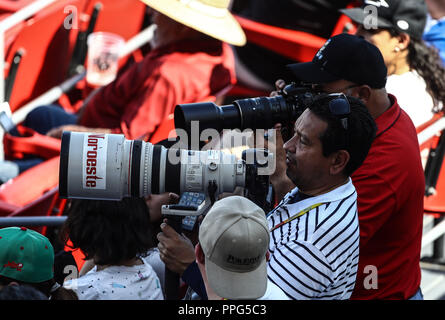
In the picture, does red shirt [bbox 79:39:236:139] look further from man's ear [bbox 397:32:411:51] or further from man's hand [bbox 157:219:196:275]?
man's hand [bbox 157:219:196:275]

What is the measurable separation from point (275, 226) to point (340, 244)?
0.21 meters

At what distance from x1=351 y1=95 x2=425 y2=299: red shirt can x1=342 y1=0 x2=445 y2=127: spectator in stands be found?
0.76m

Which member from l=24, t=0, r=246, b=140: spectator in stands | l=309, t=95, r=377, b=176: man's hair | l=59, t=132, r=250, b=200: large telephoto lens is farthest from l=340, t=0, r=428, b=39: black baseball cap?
l=59, t=132, r=250, b=200: large telephoto lens

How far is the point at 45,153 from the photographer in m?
4.05

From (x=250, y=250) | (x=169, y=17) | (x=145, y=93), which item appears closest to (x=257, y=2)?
(x=169, y=17)

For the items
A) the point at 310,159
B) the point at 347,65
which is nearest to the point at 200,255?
the point at 310,159

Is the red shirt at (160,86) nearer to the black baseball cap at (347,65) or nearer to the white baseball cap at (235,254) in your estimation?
the black baseball cap at (347,65)

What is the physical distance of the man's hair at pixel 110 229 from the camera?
2363mm

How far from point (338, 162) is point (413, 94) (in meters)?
1.50

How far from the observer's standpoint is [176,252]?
214 cm

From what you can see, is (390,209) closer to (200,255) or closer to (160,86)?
(200,255)

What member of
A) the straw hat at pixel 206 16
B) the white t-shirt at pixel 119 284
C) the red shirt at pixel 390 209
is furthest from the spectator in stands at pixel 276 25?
the white t-shirt at pixel 119 284

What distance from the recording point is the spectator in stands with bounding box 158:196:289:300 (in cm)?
180
